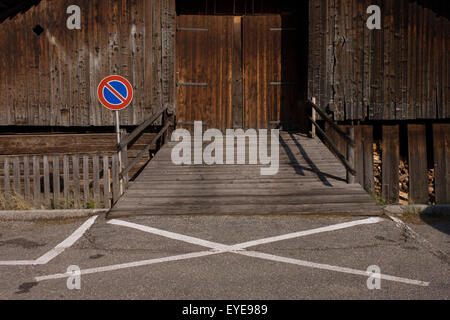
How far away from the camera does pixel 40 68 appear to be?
8641 millimetres

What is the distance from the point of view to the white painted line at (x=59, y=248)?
3.88 meters

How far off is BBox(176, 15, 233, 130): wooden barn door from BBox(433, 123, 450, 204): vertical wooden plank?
5.27m

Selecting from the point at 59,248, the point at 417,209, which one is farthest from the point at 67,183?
the point at 417,209

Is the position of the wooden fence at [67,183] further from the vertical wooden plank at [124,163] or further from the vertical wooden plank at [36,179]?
the vertical wooden plank at [124,163]

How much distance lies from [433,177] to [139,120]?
24.9 ft

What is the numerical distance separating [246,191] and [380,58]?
17.5 feet

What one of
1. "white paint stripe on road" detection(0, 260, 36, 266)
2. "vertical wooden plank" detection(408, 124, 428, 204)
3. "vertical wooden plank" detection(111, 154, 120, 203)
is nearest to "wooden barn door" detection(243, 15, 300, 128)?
"vertical wooden plank" detection(408, 124, 428, 204)

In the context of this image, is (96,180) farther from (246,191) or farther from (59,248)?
(246,191)

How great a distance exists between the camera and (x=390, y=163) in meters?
8.46

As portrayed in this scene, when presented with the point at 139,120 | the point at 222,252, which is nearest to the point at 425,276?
the point at 222,252

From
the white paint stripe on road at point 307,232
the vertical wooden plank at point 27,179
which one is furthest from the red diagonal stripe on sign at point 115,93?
the white paint stripe on road at point 307,232

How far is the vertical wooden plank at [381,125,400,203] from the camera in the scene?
8.38 metres

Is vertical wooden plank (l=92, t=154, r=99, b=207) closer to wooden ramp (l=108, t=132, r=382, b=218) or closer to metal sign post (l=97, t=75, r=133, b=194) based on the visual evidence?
metal sign post (l=97, t=75, r=133, b=194)

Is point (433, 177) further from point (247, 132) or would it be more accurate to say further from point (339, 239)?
point (339, 239)
